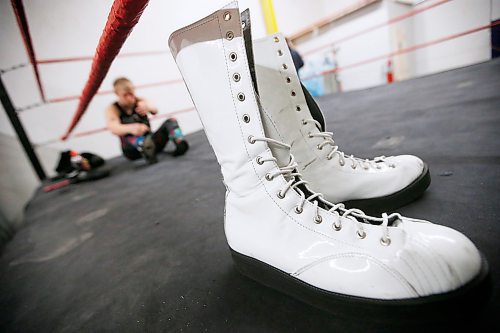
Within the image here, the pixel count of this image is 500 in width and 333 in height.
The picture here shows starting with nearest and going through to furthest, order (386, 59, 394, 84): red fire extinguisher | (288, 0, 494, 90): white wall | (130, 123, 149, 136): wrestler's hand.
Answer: (130, 123, 149, 136): wrestler's hand < (288, 0, 494, 90): white wall < (386, 59, 394, 84): red fire extinguisher

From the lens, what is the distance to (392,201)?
515mm

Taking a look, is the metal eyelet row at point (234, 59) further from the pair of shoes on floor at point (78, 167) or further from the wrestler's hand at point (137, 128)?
the pair of shoes on floor at point (78, 167)

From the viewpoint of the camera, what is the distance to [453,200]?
1.66 ft

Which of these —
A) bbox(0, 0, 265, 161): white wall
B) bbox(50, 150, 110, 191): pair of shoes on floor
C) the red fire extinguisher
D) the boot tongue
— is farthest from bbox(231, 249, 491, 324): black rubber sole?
the red fire extinguisher

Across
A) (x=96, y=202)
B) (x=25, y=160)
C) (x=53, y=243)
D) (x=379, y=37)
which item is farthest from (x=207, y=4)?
(x=379, y=37)

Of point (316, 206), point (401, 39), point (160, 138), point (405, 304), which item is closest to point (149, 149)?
point (160, 138)

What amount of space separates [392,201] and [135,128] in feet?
6.48

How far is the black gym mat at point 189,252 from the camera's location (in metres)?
0.37

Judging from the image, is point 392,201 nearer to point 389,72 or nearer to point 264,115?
point 264,115

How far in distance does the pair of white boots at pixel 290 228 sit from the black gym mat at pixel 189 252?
39 mm

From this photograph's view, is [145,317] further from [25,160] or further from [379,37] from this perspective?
[379,37]

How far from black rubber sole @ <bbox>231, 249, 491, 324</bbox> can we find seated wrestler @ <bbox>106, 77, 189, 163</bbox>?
1746 mm

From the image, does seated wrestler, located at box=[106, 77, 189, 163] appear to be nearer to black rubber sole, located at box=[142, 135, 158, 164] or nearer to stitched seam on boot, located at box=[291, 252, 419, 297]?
black rubber sole, located at box=[142, 135, 158, 164]

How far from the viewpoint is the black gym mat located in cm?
37
